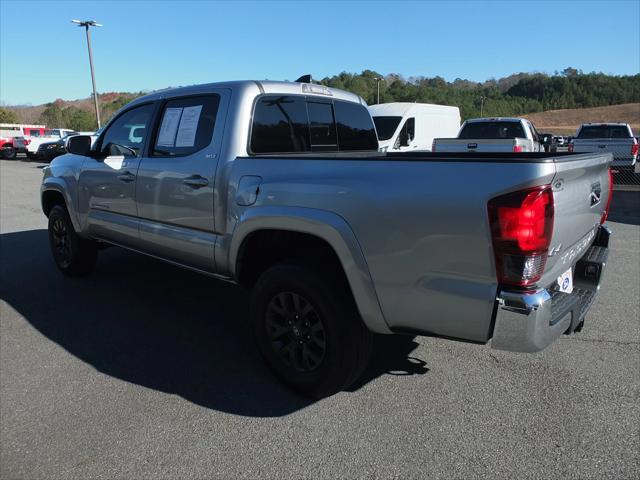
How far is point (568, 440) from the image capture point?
8.59 ft

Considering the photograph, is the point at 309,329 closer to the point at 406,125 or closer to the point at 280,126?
the point at 280,126

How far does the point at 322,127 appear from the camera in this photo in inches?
164

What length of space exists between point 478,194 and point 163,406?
7.34ft

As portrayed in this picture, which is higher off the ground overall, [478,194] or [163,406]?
[478,194]

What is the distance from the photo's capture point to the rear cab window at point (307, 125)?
3.58 m

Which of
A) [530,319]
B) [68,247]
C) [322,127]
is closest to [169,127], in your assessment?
[322,127]

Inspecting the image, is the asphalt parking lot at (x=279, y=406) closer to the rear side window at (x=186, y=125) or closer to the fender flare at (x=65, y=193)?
the fender flare at (x=65, y=193)

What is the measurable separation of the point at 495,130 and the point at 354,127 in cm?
975

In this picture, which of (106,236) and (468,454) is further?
(106,236)

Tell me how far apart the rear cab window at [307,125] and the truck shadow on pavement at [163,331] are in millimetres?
1571

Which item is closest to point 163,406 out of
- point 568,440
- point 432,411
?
point 432,411

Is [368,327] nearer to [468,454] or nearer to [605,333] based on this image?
[468,454]

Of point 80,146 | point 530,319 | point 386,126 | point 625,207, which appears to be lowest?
point 625,207

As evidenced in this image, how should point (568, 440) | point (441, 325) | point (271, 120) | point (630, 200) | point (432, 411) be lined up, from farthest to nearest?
point (630, 200) → point (271, 120) → point (432, 411) → point (568, 440) → point (441, 325)
